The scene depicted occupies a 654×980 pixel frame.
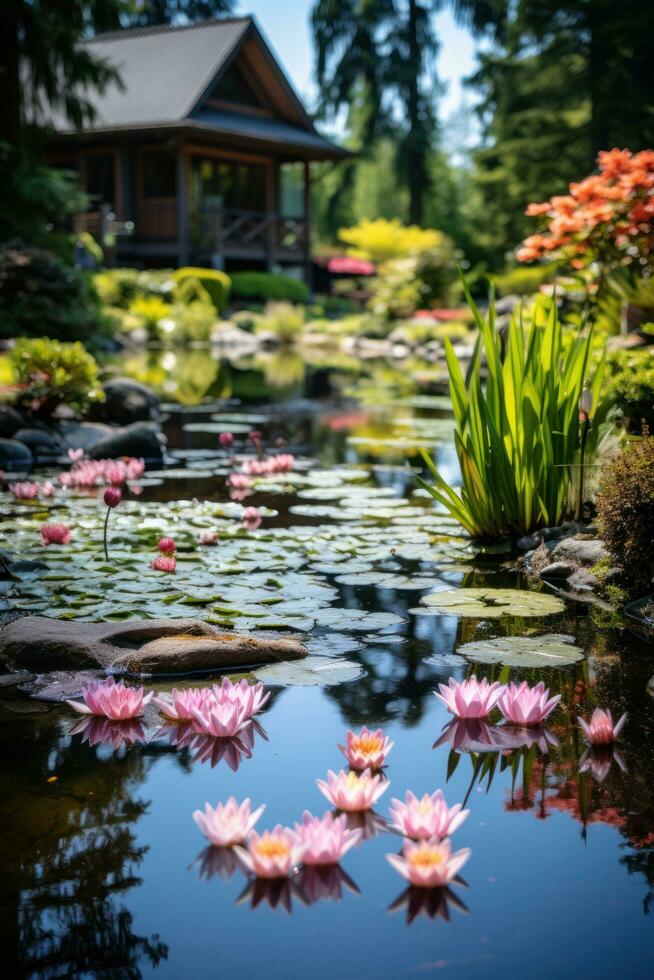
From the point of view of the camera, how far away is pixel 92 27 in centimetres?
1619

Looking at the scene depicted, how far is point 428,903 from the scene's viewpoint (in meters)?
2.21

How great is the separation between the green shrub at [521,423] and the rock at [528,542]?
3.9 inches

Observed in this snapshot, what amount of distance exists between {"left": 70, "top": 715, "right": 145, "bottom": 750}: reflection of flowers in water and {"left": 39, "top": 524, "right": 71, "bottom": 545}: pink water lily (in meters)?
1.95

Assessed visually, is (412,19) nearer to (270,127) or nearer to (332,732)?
(270,127)

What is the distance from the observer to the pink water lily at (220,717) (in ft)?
9.75

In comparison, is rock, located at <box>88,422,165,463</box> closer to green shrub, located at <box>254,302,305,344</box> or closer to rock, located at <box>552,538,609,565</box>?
rock, located at <box>552,538,609,565</box>

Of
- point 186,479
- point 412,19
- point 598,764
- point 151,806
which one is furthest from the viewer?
point 412,19

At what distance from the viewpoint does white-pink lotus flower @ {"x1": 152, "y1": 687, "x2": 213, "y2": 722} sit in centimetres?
303

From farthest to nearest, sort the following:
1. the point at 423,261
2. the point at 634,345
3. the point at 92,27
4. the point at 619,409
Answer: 1. the point at 423,261
2. the point at 92,27
3. the point at 634,345
4. the point at 619,409

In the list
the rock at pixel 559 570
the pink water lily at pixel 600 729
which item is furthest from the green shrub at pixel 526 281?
the pink water lily at pixel 600 729

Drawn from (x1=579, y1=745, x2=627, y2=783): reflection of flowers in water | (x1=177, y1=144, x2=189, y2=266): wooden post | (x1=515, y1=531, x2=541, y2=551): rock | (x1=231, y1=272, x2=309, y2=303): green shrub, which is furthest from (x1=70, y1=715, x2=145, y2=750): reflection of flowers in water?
(x1=231, y1=272, x2=309, y2=303): green shrub

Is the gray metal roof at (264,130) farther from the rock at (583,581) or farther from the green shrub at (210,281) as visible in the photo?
the rock at (583,581)

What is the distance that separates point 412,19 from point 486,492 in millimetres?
33983

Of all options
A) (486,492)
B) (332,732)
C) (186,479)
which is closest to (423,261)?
(186,479)
